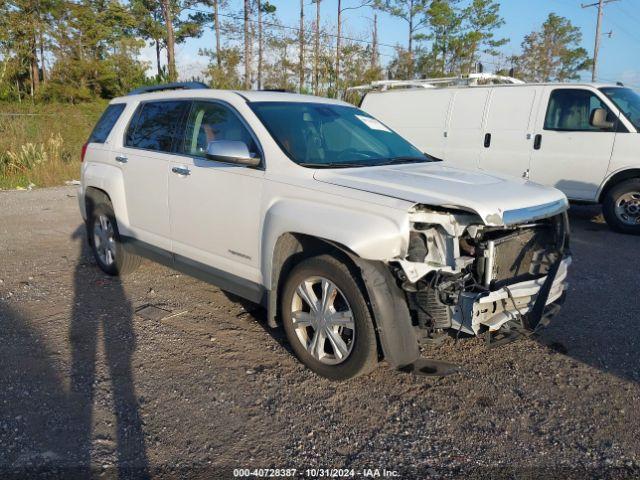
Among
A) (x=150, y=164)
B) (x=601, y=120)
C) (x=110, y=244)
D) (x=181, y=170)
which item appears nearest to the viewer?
(x=181, y=170)

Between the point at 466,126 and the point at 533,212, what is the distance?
21.3ft

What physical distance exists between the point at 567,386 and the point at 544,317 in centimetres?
47

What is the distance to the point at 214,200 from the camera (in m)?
4.25

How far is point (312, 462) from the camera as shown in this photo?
283cm

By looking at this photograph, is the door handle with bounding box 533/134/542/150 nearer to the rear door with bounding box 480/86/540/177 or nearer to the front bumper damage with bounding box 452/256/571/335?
the rear door with bounding box 480/86/540/177

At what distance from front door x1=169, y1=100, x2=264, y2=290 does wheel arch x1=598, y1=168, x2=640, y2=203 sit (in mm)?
6249

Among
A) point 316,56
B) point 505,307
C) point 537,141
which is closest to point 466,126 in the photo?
point 537,141

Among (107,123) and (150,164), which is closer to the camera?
(150,164)

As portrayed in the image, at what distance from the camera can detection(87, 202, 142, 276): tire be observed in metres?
5.57

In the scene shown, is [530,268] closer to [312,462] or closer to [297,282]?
[297,282]

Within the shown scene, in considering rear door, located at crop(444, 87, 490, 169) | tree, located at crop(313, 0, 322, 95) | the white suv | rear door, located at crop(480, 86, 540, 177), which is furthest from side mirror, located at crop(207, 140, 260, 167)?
tree, located at crop(313, 0, 322, 95)

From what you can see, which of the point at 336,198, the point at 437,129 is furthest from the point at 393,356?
the point at 437,129

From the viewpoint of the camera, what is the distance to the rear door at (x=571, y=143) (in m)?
8.13

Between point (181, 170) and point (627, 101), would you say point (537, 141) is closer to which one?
point (627, 101)
